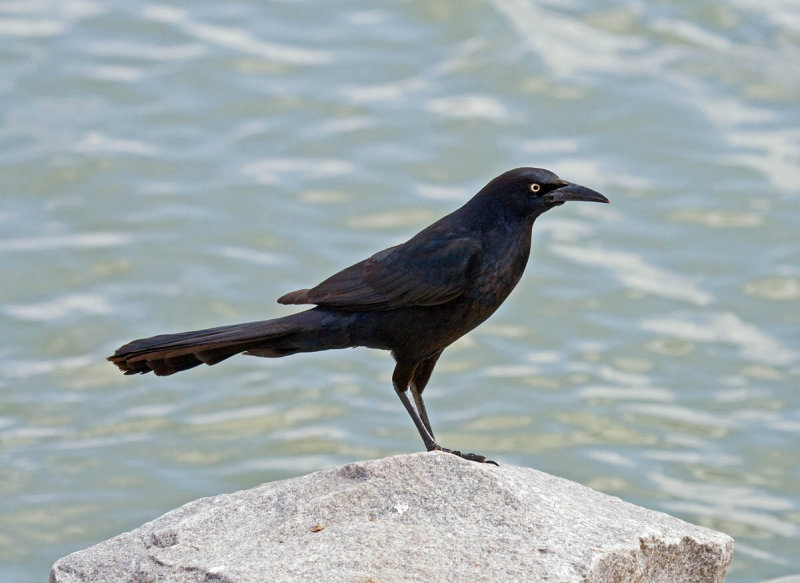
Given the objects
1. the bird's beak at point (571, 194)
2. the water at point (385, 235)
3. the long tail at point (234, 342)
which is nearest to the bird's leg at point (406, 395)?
the long tail at point (234, 342)

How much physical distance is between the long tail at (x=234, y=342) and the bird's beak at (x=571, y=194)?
1.20 metres

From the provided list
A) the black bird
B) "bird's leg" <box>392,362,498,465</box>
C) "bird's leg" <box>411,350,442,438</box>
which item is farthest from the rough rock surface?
"bird's leg" <box>411,350,442,438</box>

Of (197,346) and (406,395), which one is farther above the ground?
(197,346)

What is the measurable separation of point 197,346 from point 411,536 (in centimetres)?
160

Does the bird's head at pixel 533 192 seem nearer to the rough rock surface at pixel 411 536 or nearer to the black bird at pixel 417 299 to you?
the black bird at pixel 417 299

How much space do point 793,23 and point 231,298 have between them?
785 centimetres

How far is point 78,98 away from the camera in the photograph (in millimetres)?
14422

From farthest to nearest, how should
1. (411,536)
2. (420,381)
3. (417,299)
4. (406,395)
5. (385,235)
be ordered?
(385,235), (420,381), (406,395), (417,299), (411,536)

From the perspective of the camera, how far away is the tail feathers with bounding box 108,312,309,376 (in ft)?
21.1

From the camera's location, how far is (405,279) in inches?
256

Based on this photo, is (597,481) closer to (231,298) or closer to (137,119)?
(231,298)

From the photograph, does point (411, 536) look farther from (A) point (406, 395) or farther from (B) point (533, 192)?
(B) point (533, 192)

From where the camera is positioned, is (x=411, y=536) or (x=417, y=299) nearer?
(x=411, y=536)

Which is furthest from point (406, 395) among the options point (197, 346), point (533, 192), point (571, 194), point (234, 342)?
point (571, 194)
